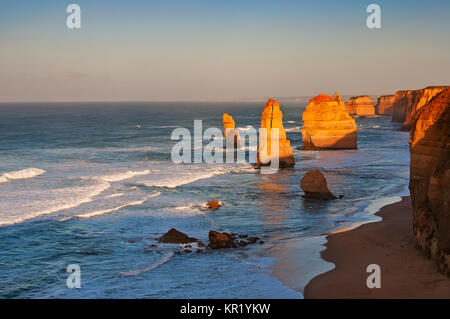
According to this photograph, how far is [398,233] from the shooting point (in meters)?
24.8

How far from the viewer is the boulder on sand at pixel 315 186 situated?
116ft

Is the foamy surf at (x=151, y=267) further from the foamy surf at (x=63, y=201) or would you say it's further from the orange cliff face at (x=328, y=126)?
the orange cliff face at (x=328, y=126)

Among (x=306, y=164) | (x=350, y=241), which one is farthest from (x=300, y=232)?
(x=306, y=164)

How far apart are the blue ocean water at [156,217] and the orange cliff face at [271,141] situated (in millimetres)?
1772

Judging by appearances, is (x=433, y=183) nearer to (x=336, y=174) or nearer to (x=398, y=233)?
(x=398, y=233)

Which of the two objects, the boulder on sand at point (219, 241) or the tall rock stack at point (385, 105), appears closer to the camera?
the boulder on sand at point (219, 241)

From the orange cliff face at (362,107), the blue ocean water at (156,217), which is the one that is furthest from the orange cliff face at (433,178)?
the orange cliff face at (362,107)

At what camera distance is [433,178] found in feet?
63.3

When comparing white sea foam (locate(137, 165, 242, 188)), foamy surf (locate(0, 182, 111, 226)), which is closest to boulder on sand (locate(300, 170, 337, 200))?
white sea foam (locate(137, 165, 242, 188))

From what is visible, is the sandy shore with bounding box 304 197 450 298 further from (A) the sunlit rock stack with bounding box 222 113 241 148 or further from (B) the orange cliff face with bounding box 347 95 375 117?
(B) the orange cliff face with bounding box 347 95 375 117

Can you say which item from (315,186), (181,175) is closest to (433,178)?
(315,186)

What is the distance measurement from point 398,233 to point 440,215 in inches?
258

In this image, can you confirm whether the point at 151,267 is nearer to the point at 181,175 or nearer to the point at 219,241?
the point at 219,241

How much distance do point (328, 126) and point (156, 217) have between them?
1564 inches
